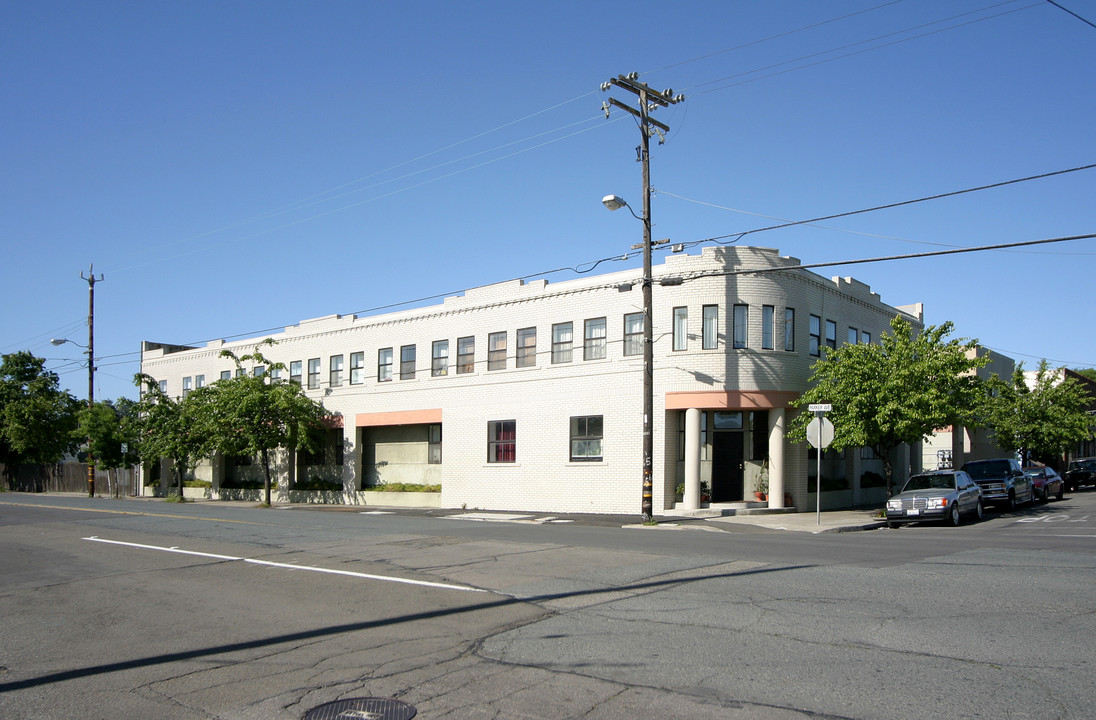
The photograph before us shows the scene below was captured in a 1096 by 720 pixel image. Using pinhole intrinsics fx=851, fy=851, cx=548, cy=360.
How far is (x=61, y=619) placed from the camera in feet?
34.5

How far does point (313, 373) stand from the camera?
138 ft

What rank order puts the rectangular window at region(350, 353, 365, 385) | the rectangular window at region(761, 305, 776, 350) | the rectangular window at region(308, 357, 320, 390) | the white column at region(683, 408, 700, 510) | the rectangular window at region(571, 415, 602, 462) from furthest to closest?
1. the rectangular window at region(308, 357, 320, 390)
2. the rectangular window at region(350, 353, 365, 385)
3. the rectangular window at region(571, 415, 602, 462)
4. the rectangular window at region(761, 305, 776, 350)
5. the white column at region(683, 408, 700, 510)

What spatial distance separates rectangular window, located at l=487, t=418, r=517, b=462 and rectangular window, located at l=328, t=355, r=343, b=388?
10.3 metres

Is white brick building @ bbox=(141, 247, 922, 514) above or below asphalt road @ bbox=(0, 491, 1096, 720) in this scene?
above

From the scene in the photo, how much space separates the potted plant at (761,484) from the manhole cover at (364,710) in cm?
2363

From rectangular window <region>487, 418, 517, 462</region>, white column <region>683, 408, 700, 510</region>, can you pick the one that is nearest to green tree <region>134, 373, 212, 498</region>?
rectangular window <region>487, 418, 517, 462</region>

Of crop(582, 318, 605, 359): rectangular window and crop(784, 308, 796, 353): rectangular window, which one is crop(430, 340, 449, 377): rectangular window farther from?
crop(784, 308, 796, 353): rectangular window

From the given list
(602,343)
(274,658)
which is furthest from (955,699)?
(602,343)

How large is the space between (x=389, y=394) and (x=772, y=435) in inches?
693

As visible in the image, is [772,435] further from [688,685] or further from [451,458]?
[688,685]

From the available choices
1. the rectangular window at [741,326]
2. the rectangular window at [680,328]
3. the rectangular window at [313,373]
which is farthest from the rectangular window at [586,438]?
the rectangular window at [313,373]

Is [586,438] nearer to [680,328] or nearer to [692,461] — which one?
[692,461]

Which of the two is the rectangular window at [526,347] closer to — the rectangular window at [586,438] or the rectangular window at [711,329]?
the rectangular window at [586,438]

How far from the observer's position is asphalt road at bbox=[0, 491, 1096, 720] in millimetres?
6617
